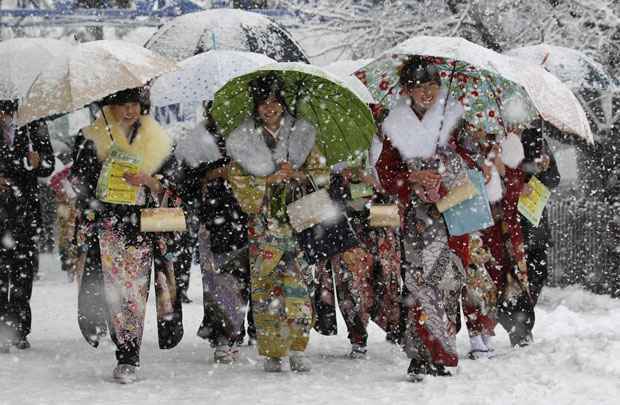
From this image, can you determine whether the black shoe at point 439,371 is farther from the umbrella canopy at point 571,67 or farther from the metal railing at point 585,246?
the metal railing at point 585,246

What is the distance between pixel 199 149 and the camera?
277 inches

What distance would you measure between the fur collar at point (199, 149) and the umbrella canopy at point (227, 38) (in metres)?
1.77

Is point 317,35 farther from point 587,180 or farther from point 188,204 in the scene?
point 188,204

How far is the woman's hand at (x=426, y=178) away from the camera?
6219 mm

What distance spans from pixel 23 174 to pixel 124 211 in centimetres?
185

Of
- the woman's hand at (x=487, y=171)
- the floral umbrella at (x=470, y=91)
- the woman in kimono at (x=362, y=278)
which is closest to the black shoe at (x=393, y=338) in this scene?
the woman in kimono at (x=362, y=278)

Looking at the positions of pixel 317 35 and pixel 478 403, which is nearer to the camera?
pixel 478 403

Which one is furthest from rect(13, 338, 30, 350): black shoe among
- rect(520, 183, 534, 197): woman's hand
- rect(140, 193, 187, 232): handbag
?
rect(520, 183, 534, 197): woman's hand

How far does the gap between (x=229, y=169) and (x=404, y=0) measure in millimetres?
8949

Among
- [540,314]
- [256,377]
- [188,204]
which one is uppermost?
[188,204]

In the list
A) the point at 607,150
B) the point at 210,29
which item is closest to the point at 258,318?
the point at 210,29

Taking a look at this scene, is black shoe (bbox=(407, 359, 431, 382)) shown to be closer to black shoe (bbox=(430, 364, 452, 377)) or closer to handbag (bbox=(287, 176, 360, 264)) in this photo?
black shoe (bbox=(430, 364, 452, 377))

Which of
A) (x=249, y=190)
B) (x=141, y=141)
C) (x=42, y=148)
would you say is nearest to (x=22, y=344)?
(x=42, y=148)

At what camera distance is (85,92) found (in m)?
6.17
